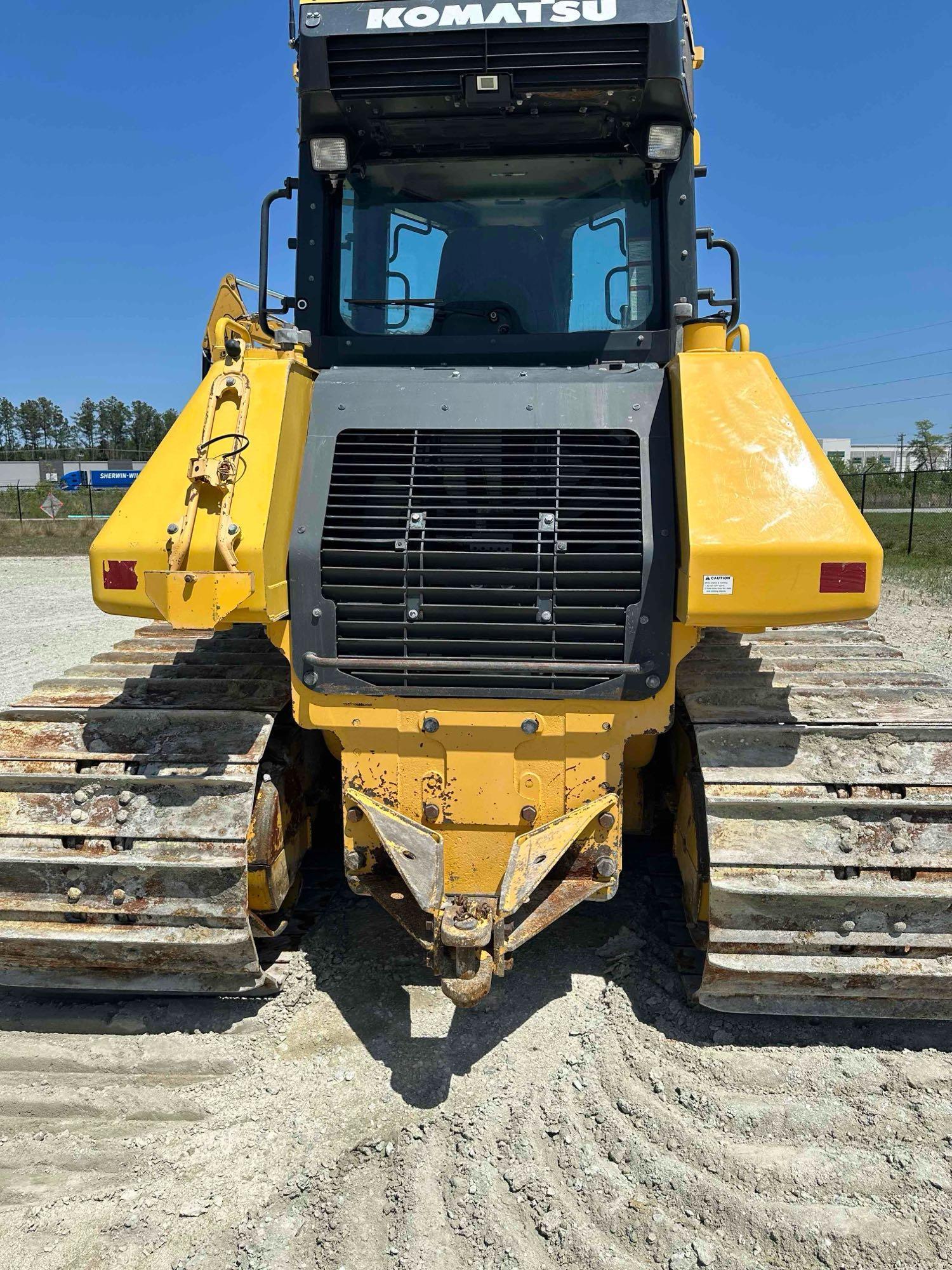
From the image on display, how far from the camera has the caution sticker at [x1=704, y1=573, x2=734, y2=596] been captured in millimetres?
2988

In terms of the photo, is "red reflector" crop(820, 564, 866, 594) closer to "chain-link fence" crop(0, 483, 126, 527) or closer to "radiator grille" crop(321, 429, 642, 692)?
"radiator grille" crop(321, 429, 642, 692)

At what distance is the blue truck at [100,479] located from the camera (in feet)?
171

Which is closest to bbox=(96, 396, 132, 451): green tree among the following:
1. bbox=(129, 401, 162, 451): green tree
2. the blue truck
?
bbox=(129, 401, 162, 451): green tree

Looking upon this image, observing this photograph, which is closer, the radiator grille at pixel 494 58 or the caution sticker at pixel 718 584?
the caution sticker at pixel 718 584

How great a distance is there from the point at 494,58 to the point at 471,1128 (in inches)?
152

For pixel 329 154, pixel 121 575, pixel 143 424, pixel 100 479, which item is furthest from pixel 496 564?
pixel 143 424

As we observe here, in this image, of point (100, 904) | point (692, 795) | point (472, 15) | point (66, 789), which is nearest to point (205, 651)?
point (66, 789)

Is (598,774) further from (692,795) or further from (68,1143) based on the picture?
(68,1143)

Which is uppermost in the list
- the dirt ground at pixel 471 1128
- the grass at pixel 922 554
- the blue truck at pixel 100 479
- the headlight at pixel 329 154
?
the blue truck at pixel 100 479

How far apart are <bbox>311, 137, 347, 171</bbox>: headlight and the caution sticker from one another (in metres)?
2.54

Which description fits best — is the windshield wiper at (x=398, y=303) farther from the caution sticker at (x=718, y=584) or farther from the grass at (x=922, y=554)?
the grass at (x=922, y=554)

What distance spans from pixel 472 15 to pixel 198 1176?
163 inches

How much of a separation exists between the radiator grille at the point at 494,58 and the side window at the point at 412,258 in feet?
1.98

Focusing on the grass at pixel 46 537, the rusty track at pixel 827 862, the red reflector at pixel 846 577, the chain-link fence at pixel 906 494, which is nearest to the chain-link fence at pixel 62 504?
the grass at pixel 46 537
